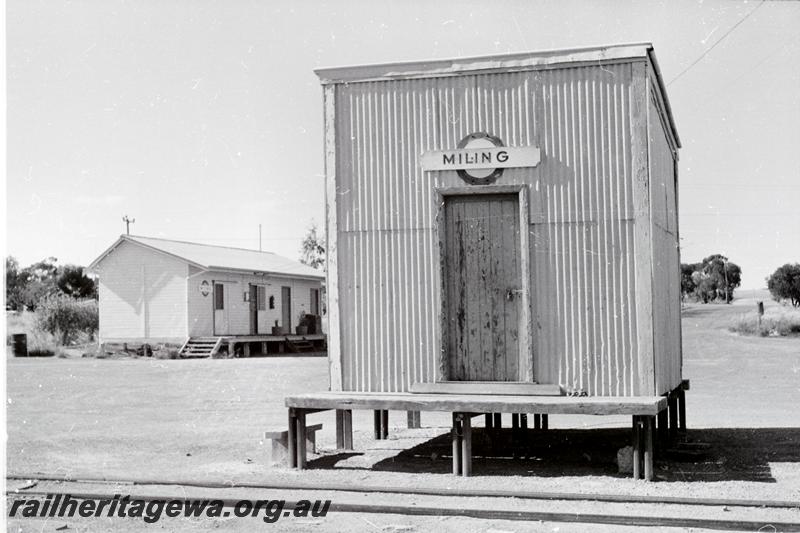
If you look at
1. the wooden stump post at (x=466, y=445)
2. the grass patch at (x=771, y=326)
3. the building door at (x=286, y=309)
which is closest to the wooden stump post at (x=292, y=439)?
the wooden stump post at (x=466, y=445)

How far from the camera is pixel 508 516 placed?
24.0ft

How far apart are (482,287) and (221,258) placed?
2522cm

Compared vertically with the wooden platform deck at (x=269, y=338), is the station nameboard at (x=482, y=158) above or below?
above

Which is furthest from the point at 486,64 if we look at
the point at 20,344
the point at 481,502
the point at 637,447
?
the point at 20,344

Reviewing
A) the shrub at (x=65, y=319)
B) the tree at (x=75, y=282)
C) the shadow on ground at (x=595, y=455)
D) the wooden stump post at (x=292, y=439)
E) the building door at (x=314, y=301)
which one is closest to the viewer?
the shadow on ground at (x=595, y=455)

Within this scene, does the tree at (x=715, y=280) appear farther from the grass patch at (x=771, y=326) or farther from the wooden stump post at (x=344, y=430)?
the wooden stump post at (x=344, y=430)

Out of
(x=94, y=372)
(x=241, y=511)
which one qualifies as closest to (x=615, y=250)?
(x=241, y=511)

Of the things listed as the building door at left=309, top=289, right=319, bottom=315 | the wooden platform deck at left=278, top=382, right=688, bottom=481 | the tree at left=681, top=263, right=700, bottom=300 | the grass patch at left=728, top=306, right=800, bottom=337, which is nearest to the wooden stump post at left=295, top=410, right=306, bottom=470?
the wooden platform deck at left=278, top=382, right=688, bottom=481

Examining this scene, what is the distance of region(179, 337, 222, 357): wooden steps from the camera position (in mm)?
30322

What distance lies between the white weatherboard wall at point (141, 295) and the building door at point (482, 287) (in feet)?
72.1

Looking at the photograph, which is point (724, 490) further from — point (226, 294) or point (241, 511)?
point (226, 294)

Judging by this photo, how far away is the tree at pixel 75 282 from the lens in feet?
242

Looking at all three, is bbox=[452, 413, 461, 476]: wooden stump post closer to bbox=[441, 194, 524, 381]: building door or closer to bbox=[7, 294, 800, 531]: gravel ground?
bbox=[7, 294, 800, 531]: gravel ground

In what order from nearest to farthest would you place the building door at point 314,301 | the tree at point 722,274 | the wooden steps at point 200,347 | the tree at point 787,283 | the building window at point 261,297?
1. the wooden steps at point 200,347
2. the building window at point 261,297
3. the building door at point 314,301
4. the tree at point 787,283
5. the tree at point 722,274
